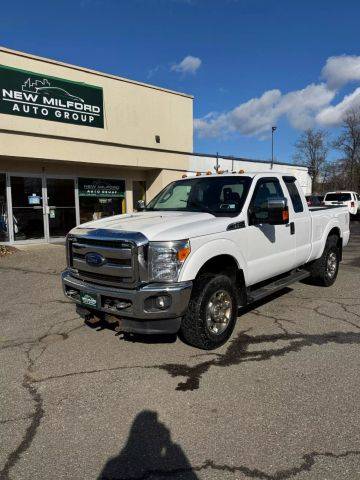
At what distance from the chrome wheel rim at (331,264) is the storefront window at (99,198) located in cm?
1012

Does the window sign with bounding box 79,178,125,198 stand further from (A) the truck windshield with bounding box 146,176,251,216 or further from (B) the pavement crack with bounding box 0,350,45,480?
(B) the pavement crack with bounding box 0,350,45,480

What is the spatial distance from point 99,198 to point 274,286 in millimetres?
11386

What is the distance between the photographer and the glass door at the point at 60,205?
1429 cm

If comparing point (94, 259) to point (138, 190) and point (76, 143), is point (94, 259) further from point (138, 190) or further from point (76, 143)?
point (138, 190)

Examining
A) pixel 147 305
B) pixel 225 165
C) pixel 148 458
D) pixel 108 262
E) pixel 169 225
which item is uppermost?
pixel 225 165

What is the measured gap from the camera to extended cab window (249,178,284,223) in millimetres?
5180

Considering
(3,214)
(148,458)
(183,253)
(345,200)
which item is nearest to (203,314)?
(183,253)

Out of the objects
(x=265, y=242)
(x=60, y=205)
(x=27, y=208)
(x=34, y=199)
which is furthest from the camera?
(x=60, y=205)

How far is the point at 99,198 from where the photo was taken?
15797 millimetres

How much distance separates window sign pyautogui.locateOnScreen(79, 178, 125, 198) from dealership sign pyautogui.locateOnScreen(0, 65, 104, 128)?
2.19 metres

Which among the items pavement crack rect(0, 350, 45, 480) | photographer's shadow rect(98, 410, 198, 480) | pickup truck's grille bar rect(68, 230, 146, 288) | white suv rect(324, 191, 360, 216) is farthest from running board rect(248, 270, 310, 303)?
white suv rect(324, 191, 360, 216)

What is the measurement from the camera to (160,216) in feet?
16.8

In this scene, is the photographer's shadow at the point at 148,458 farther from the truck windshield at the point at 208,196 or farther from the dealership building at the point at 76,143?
the dealership building at the point at 76,143

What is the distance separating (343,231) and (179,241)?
5.07 m
